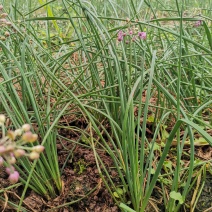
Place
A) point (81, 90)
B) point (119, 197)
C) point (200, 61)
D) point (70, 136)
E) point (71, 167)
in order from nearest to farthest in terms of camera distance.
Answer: point (119, 197), point (71, 167), point (70, 136), point (81, 90), point (200, 61)

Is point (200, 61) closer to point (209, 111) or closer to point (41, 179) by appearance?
point (209, 111)

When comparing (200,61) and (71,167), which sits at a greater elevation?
(200,61)

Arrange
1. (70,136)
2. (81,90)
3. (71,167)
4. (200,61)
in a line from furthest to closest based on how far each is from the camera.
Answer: (200,61) < (81,90) < (70,136) < (71,167)

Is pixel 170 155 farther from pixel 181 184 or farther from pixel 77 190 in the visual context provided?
pixel 77 190

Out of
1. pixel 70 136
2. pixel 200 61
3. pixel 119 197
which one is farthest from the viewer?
pixel 200 61

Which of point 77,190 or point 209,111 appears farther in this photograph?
point 209,111

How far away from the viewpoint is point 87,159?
1063 millimetres

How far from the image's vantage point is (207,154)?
1.11 metres

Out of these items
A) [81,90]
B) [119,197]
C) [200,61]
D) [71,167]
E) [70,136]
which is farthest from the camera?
[200,61]

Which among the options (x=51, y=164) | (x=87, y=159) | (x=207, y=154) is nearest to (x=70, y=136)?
(x=87, y=159)

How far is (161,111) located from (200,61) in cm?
39

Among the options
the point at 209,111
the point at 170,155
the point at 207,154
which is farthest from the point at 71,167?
the point at 209,111

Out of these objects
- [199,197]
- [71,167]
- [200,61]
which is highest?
[200,61]

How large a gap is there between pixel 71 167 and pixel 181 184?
37cm
